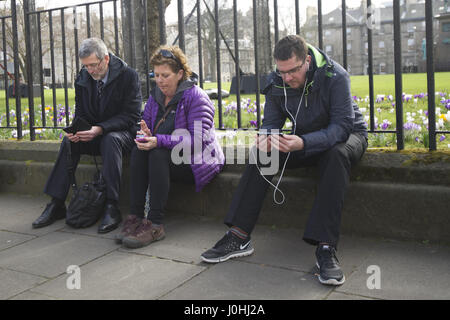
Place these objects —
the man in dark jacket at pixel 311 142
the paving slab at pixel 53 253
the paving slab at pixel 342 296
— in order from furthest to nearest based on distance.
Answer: the paving slab at pixel 53 253 → the man in dark jacket at pixel 311 142 → the paving slab at pixel 342 296

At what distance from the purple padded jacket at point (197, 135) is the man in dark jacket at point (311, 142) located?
1.90 ft

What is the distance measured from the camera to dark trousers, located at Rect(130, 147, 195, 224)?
369cm

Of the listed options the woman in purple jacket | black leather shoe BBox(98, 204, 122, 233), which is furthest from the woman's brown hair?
black leather shoe BBox(98, 204, 122, 233)

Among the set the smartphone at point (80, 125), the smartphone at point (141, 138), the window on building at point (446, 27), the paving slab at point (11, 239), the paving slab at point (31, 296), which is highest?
the window on building at point (446, 27)

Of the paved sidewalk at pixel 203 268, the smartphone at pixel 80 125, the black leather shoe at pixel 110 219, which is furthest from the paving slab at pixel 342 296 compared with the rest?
the smartphone at pixel 80 125

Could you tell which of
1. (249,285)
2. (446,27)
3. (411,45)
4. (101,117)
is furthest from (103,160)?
(411,45)

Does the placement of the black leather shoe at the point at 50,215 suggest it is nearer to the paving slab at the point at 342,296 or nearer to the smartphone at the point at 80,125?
the smartphone at the point at 80,125

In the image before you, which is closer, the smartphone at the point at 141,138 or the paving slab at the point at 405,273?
the paving slab at the point at 405,273

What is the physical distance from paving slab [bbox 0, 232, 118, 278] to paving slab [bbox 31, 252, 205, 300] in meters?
0.14

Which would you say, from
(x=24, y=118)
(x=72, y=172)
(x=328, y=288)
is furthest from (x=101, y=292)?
(x=24, y=118)

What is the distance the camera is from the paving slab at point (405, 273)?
2605mm

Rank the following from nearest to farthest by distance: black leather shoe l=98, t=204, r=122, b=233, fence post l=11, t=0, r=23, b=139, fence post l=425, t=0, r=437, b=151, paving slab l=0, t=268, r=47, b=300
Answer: paving slab l=0, t=268, r=47, b=300
fence post l=425, t=0, r=437, b=151
black leather shoe l=98, t=204, r=122, b=233
fence post l=11, t=0, r=23, b=139

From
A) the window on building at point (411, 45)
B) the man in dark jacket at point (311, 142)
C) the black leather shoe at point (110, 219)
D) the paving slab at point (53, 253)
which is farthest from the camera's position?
the window on building at point (411, 45)

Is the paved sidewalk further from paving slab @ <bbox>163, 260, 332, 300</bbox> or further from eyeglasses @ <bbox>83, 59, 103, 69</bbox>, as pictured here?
eyeglasses @ <bbox>83, 59, 103, 69</bbox>
